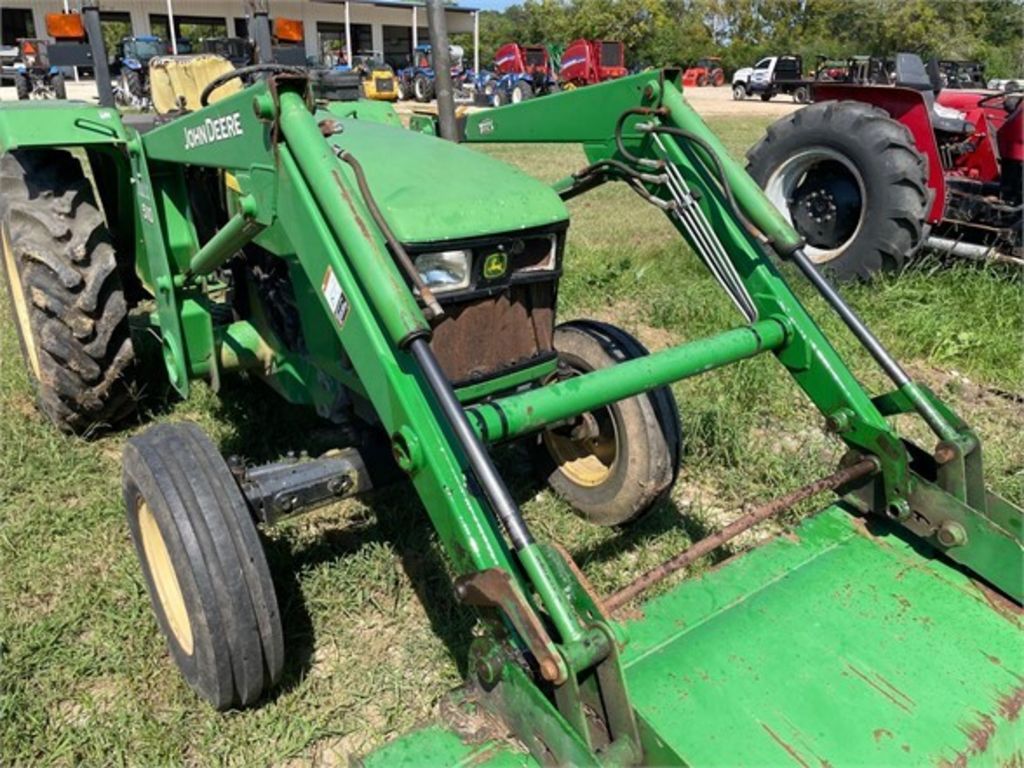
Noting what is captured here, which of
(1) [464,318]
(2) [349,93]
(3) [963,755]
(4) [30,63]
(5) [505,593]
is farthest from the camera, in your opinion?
(4) [30,63]

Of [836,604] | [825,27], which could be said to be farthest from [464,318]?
[825,27]

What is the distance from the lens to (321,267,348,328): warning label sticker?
6.34 ft

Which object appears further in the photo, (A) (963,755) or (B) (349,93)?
(B) (349,93)

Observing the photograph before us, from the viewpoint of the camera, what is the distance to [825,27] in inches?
1714

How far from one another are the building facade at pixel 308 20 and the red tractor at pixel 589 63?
6.52 m

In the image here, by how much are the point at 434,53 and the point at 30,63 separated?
89.4 ft

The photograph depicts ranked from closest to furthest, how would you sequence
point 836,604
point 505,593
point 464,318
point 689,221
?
point 505,593 → point 836,604 → point 464,318 → point 689,221

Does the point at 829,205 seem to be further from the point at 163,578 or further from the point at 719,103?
the point at 719,103

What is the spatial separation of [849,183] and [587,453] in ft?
11.5

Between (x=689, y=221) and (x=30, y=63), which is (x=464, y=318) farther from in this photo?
(x=30, y=63)

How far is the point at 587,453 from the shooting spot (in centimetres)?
312

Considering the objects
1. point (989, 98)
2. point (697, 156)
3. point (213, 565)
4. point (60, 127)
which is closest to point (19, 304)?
point (60, 127)

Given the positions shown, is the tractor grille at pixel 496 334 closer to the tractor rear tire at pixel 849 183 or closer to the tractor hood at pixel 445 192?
the tractor hood at pixel 445 192

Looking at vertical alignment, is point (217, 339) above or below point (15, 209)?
below
